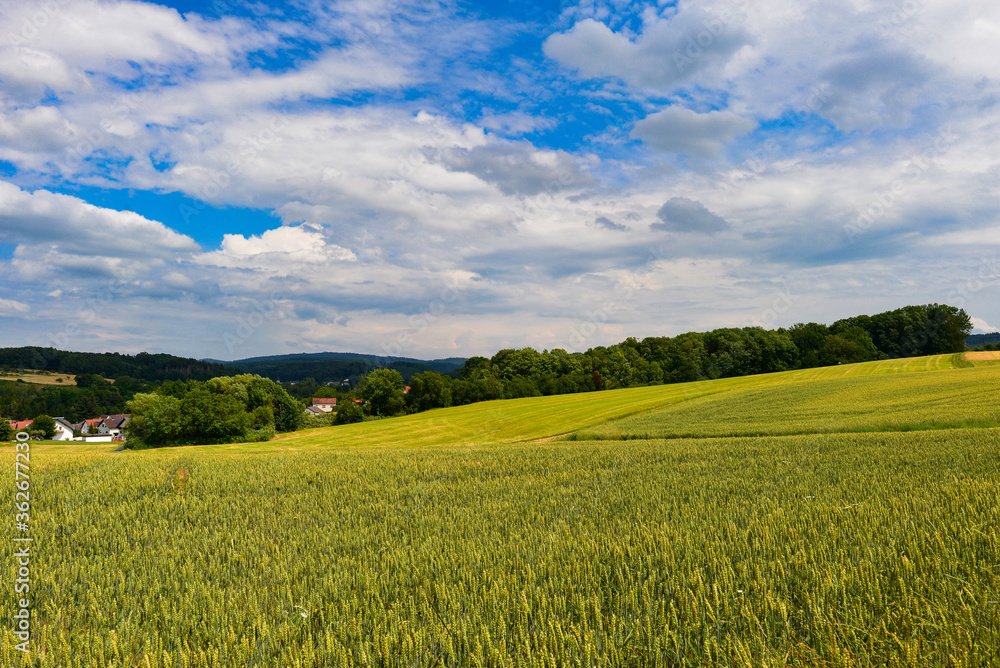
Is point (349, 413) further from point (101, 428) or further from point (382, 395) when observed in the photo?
point (101, 428)

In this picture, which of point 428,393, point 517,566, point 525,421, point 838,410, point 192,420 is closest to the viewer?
point 517,566

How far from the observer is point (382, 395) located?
95625 mm

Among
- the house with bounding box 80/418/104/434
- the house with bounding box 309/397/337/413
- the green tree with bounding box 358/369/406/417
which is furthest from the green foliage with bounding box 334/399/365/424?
the house with bounding box 80/418/104/434

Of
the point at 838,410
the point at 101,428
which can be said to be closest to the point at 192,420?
the point at 838,410

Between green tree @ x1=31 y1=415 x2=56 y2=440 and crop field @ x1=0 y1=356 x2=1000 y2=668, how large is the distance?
4818 inches

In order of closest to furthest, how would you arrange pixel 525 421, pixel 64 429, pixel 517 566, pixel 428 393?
pixel 517 566, pixel 525 421, pixel 428 393, pixel 64 429

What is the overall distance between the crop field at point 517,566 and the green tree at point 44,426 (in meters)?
122

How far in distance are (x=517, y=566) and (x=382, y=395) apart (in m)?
93.2

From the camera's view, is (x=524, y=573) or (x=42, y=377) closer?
(x=524, y=573)

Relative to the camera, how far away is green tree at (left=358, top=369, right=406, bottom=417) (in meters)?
94.5

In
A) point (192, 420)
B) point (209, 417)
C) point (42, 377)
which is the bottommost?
point (192, 420)

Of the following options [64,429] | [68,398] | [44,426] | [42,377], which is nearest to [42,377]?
[42,377]

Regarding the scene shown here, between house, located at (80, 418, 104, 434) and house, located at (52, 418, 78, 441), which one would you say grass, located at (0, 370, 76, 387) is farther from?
house, located at (52, 418, 78, 441)

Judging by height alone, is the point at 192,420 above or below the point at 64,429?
above
